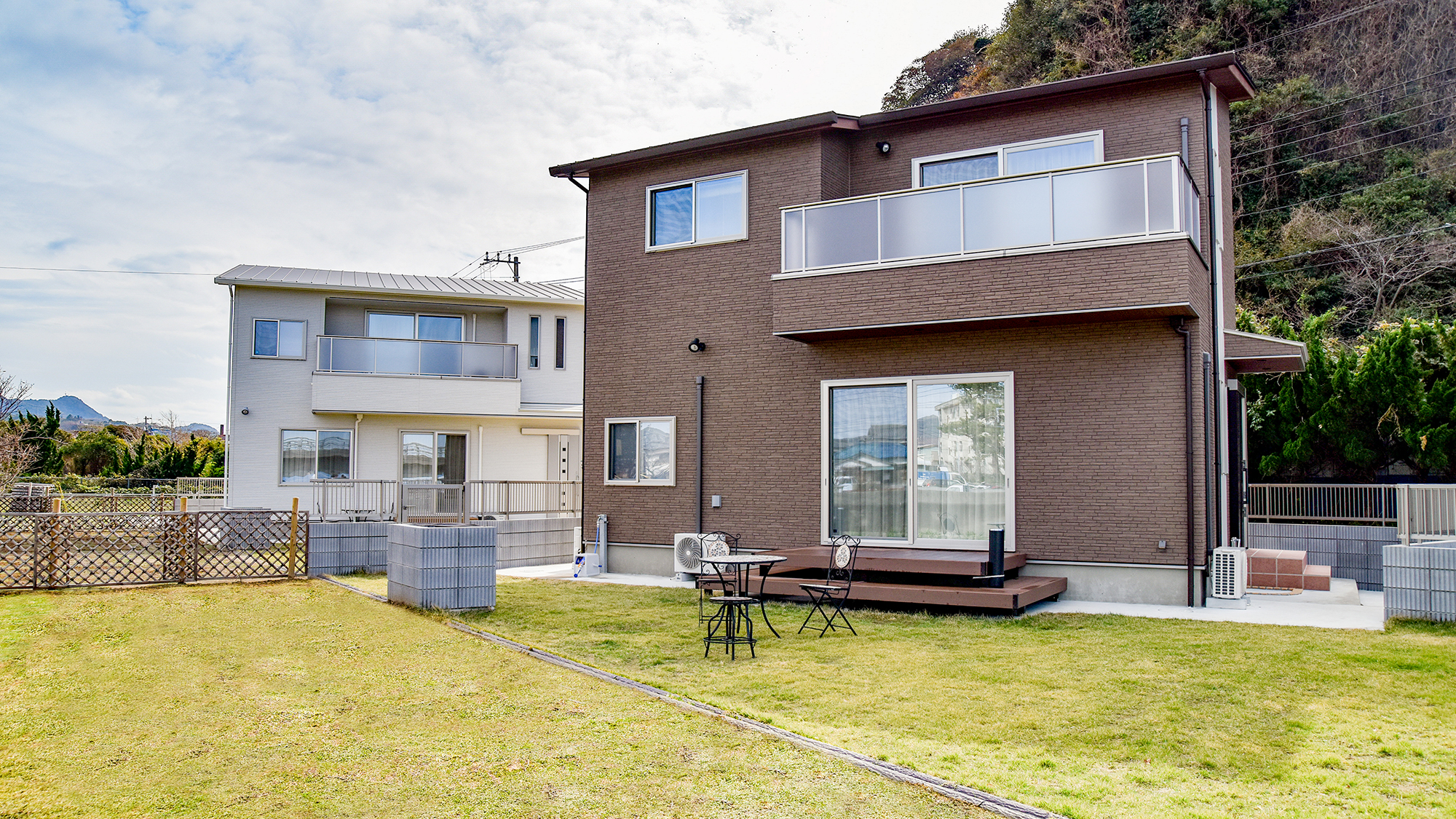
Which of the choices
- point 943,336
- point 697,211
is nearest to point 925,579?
point 943,336

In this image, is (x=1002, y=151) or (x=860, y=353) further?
(x=860, y=353)

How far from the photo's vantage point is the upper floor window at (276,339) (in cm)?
2419

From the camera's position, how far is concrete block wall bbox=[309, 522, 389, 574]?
15078 mm

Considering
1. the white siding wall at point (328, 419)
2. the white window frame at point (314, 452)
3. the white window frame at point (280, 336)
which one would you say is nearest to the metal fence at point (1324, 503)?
the white siding wall at point (328, 419)

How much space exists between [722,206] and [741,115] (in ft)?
57.3

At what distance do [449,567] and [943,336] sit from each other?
7182 millimetres

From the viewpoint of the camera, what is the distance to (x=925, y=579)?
12.9 metres

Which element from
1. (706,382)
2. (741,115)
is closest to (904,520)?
(706,382)

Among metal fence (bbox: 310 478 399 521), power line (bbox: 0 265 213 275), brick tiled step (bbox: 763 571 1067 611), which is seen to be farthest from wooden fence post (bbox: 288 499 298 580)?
power line (bbox: 0 265 213 275)

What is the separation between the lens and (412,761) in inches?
211

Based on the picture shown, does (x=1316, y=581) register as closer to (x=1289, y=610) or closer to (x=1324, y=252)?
(x=1289, y=610)

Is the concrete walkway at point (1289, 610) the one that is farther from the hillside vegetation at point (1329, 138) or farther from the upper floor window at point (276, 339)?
the upper floor window at point (276, 339)

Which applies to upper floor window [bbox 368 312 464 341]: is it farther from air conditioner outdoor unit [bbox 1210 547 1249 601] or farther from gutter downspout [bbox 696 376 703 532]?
air conditioner outdoor unit [bbox 1210 547 1249 601]

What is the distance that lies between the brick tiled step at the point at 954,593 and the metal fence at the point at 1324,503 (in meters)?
5.41
